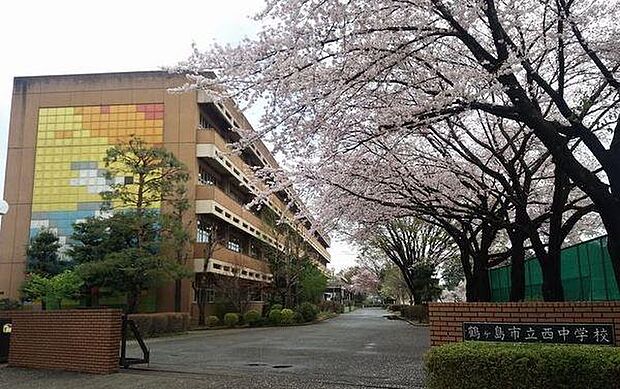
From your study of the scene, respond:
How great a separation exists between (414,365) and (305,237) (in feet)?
84.2

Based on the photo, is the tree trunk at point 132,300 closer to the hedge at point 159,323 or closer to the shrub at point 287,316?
the hedge at point 159,323

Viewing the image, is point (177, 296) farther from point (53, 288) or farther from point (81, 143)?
point (81, 143)

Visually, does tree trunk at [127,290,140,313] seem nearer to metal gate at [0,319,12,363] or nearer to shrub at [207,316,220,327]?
shrub at [207,316,220,327]

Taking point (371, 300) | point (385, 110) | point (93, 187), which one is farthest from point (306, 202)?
point (371, 300)

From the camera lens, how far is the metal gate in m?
12.5

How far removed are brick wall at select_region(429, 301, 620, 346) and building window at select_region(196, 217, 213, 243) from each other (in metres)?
22.3

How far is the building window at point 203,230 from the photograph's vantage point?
29005 mm

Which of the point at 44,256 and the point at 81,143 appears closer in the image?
the point at 44,256

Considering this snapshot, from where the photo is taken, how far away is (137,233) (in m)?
23.8

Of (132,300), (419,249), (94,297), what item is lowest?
(132,300)

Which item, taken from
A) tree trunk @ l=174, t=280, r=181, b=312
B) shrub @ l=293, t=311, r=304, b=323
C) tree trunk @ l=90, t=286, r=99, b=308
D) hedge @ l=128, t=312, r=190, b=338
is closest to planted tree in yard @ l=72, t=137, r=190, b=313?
hedge @ l=128, t=312, r=190, b=338

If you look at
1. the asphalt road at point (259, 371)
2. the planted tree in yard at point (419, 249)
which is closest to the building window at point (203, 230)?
the planted tree in yard at point (419, 249)

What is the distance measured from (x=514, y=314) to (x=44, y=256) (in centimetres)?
2536

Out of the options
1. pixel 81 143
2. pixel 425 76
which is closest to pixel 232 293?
pixel 81 143
